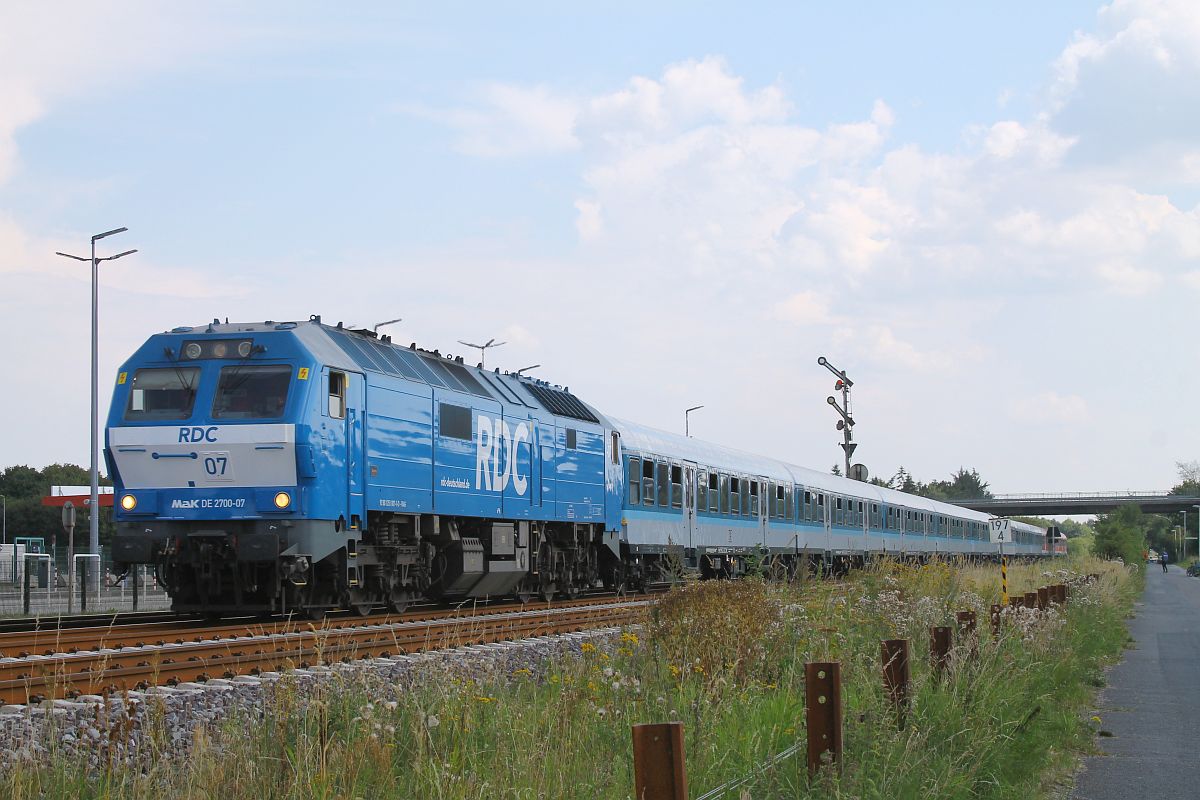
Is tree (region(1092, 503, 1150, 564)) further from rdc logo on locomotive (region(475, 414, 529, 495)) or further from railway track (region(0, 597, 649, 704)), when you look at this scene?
railway track (region(0, 597, 649, 704))

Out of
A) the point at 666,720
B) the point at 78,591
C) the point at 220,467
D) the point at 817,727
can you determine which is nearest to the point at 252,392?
the point at 220,467

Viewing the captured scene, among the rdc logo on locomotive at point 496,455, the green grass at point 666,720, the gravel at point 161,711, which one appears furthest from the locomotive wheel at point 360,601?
the gravel at point 161,711

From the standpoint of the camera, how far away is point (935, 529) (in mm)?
56469

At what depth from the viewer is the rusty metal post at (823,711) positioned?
6859 mm

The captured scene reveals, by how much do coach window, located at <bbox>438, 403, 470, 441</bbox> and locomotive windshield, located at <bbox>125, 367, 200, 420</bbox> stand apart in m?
3.87

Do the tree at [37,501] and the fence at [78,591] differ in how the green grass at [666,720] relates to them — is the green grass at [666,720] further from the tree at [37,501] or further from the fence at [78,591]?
the tree at [37,501]

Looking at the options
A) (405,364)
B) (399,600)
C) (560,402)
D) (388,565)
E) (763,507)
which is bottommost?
(399,600)

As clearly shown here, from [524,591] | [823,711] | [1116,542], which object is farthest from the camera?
[1116,542]

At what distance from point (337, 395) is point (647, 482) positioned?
12.0 metres

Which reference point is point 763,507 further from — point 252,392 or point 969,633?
point 969,633

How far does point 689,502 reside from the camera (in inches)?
1195

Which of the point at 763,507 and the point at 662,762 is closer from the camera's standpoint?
the point at 662,762

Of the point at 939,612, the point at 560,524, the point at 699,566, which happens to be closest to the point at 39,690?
the point at 939,612

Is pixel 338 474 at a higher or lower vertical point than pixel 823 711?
higher
